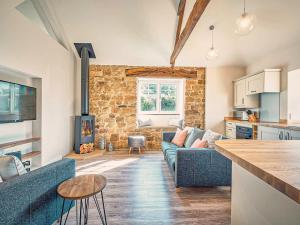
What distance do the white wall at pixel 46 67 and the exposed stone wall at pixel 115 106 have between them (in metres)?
0.65

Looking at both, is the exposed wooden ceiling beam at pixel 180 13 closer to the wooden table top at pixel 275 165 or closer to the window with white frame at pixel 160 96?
the window with white frame at pixel 160 96

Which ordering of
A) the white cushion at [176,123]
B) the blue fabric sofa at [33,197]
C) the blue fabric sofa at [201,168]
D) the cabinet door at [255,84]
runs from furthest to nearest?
the white cushion at [176,123], the cabinet door at [255,84], the blue fabric sofa at [201,168], the blue fabric sofa at [33,197]

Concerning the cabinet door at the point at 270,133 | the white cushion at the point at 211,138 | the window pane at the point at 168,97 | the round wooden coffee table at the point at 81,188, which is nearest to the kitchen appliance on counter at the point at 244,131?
the cabinet door at the point at 270,133

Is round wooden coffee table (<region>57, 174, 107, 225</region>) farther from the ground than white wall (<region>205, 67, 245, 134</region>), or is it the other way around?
white wall (<region>205, 67, 245, 134</region>)

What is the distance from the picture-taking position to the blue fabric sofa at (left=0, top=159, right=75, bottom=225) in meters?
1.02

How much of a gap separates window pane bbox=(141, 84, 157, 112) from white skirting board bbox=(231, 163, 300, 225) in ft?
14.3

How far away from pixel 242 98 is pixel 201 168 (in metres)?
3.15

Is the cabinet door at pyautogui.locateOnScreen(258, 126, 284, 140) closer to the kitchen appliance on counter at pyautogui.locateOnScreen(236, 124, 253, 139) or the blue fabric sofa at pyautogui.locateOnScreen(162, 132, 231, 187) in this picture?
the kitchen appliance on counter at pyautogui.locateOnScreen(236, 124, 253, 139)

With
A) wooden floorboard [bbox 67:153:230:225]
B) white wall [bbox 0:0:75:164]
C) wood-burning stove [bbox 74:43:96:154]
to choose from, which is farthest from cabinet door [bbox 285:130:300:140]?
white wall [bbox 0:0:75:164]

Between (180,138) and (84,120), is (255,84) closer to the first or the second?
(180,138)

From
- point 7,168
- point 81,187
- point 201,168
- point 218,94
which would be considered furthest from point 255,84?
point 7,168

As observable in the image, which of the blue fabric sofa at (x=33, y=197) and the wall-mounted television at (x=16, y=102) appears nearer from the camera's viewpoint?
the blue fabric sofa at (x=33, y=197)

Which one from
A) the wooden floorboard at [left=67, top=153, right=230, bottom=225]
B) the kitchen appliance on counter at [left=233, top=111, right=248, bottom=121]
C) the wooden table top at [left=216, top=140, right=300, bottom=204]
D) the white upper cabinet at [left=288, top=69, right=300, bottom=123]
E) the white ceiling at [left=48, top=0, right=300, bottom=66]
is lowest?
the wooden floorboard at [left=67, top=153, right=230, bottom=225]

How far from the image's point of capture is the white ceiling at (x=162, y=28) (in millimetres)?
2959
